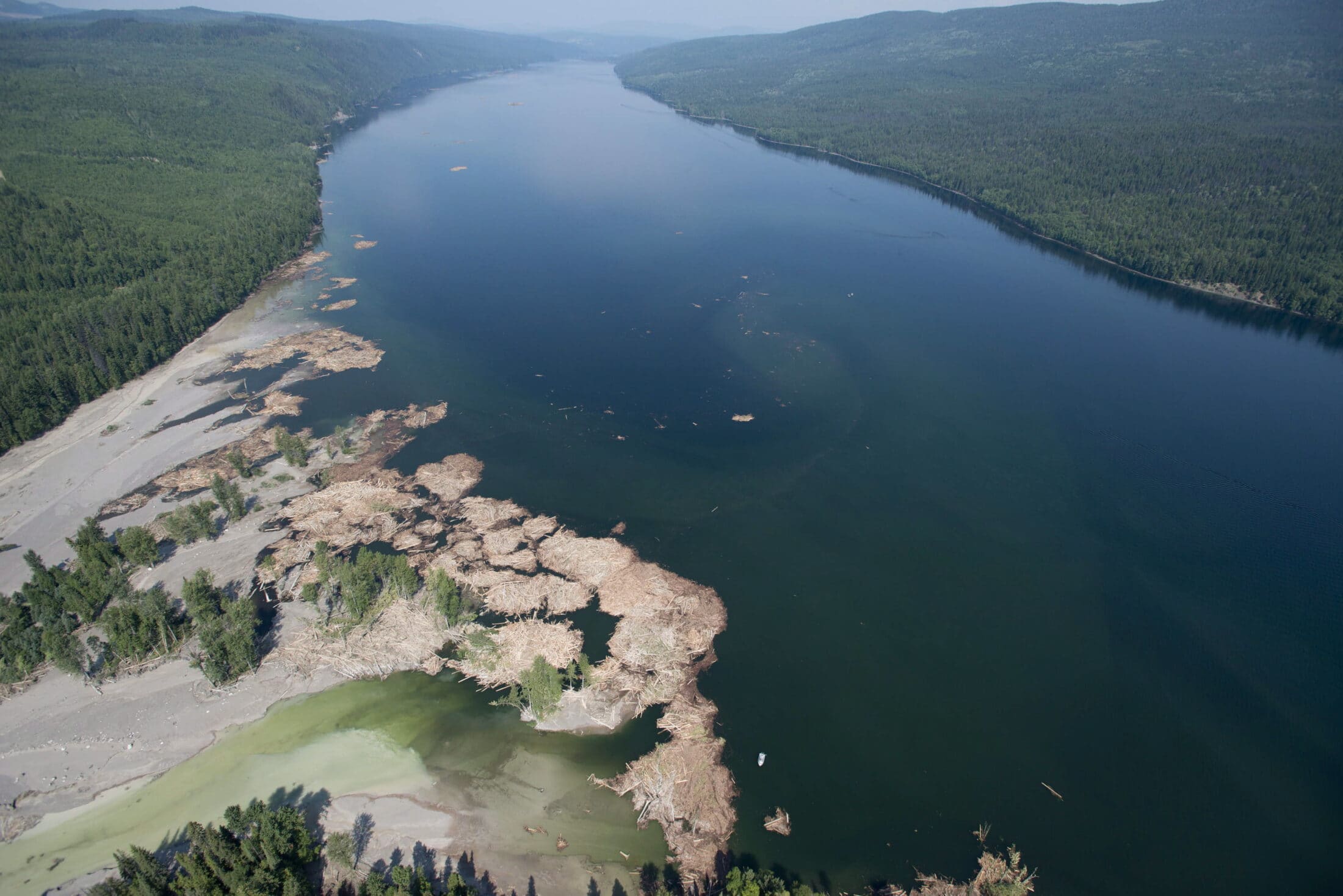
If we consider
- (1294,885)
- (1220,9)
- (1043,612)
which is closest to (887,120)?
(1220,9)

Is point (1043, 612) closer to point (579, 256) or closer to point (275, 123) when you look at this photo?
point (579, 256)

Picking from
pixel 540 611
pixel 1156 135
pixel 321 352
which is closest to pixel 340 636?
pixel 540 611

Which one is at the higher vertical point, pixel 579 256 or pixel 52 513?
pixel 579 256

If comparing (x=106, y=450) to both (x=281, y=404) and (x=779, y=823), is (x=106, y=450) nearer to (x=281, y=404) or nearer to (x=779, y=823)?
(x=281, y=404)

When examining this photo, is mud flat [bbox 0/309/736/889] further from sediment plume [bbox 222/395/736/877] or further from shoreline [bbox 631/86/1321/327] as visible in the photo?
shoreline [bbox 631/86/1321/327]

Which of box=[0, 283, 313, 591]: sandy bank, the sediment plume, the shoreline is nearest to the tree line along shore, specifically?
the sediment plume

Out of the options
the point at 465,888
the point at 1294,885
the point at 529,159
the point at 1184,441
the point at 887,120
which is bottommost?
the point at 1294,885
